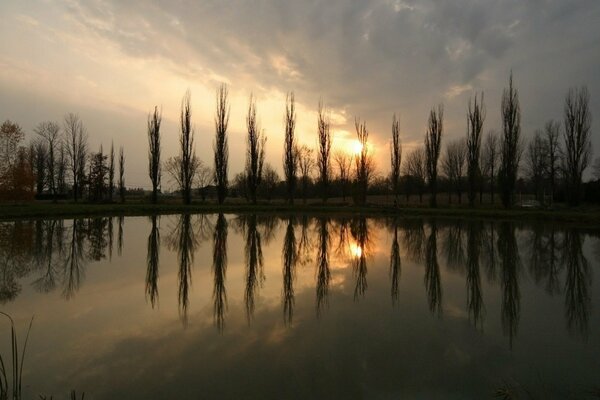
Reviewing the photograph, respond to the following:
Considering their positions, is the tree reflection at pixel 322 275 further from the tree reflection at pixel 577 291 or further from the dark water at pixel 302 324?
the tree reflection at pixel 577 291

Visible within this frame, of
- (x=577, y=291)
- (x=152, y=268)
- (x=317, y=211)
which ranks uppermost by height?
(x=317, y=211)

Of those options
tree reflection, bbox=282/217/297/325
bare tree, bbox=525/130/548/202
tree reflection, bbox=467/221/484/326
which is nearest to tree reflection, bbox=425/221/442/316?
tree reflection, bbox=467/221/484/326

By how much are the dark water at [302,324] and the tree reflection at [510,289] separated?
36mm

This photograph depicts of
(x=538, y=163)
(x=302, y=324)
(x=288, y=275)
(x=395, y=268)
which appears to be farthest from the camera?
(x=538, y=163)

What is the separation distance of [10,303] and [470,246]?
35.1ft

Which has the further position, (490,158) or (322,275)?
(490,158)

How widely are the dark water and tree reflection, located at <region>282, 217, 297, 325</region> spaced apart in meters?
0.05

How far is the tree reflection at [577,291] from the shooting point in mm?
4145

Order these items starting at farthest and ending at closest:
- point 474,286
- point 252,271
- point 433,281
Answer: point 252,271 < point 433,281 < point 474,286

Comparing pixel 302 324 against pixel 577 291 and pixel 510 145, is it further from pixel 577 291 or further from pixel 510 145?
pixel 510 145

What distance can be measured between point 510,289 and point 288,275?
12.8 ft

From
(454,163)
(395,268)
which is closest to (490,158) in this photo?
(454,163)

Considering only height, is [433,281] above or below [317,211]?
below

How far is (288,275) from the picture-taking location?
6609 mm
